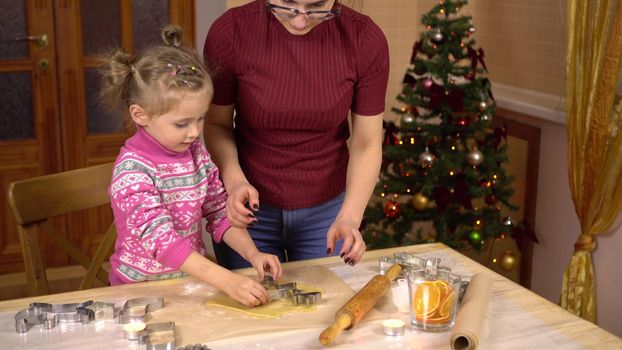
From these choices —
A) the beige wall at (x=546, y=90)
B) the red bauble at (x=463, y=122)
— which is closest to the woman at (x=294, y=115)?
the red bauble at (x=463, y=122)

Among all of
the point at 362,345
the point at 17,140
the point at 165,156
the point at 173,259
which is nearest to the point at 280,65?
the point at 165,156

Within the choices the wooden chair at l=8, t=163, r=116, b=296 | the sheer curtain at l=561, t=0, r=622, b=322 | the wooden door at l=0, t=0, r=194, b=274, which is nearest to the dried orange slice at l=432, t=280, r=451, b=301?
the wooden chair at l=8, t=163, r=116, b=296

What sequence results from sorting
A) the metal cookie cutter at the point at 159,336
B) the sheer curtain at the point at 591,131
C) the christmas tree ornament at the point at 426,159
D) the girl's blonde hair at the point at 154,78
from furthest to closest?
the christmas tree ornament at the point at 426,159
the sheer curtain at the point at 591,131
the girl's blonde hair at the point at 154,78
the metal cookie cutter at the point at 159,336

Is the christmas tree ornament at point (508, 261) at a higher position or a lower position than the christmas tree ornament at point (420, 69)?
lower

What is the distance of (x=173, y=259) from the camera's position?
176 centimetres

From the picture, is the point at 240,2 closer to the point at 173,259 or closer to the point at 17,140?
the point at 17,140

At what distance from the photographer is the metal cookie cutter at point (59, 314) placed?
63.4 inches

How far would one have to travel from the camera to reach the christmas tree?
337 centimetres

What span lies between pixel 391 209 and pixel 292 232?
1.34 metres

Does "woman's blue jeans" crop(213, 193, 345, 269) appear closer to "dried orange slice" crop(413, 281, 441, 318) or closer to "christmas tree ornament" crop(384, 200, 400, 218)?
"dried orange slice" crop(413, 281, 441, 318)

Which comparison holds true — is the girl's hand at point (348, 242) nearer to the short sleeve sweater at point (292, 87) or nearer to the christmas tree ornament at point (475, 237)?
the short sleeve sweater at point (292, 87)

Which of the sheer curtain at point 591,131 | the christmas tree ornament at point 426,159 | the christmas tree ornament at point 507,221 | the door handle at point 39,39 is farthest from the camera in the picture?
the door handle at point 39,39

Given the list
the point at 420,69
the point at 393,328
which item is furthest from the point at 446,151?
the point at 393,328

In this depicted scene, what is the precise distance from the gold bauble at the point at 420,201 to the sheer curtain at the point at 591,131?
57cm
